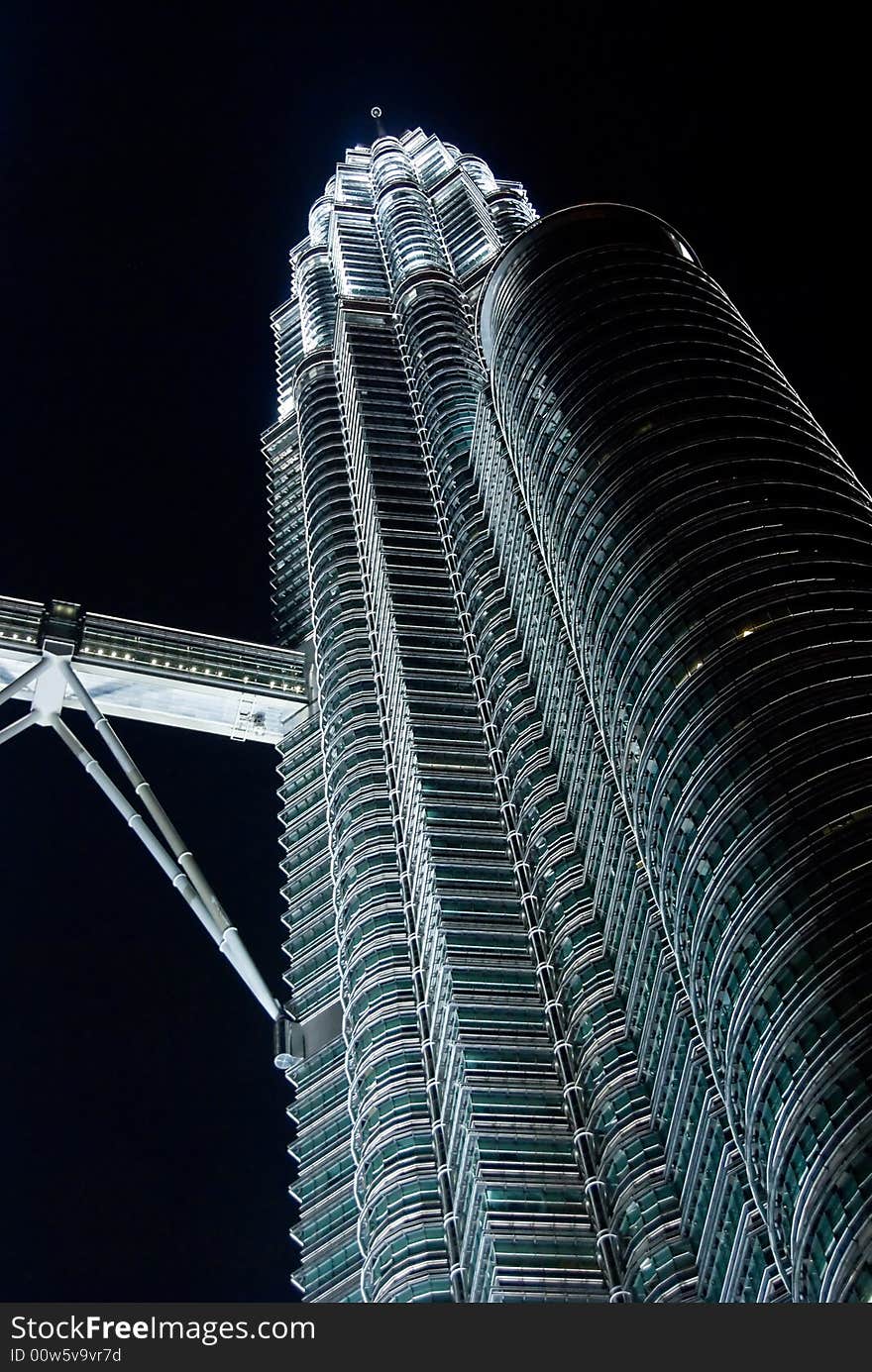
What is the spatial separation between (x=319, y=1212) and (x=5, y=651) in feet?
154

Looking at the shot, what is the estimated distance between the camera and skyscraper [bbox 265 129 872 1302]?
67.9 m

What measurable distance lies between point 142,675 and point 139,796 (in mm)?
13071

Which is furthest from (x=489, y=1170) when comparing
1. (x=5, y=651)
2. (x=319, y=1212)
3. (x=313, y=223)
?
(x=313, y=223)

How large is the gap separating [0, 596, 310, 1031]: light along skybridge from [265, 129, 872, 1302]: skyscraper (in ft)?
11.1

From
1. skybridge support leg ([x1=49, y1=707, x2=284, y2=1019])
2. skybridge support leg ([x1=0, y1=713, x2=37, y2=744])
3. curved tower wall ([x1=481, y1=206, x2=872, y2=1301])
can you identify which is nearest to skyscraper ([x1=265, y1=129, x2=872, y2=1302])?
curved tower wall ([x1=481, y1=206, x2=872, y2=1301])

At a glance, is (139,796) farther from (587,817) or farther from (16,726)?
(587,817)

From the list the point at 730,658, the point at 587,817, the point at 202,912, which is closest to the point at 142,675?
the point at 202,912

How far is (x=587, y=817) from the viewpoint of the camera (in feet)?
309

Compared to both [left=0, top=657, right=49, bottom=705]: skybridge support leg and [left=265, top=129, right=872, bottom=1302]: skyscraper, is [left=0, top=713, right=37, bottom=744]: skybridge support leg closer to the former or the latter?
[left=0, top=657, right=49, bottom=705]: skybridge support leg

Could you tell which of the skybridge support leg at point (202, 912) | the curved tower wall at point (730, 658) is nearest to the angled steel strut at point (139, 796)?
the skybridge support leg at point (202, 912)

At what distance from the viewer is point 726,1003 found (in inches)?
2685

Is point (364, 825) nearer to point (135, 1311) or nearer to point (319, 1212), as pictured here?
point (319, 1212)

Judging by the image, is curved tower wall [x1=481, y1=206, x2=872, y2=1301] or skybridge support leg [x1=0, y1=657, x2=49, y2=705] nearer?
curved tower wall [x1=481, y1=206, x2=872, y2=1301]

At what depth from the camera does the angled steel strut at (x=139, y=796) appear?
345 ft
